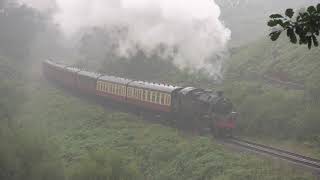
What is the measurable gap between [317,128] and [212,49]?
11.2 meters

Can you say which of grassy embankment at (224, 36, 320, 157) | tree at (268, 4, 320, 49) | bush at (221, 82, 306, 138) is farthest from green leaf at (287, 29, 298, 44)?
bush at (221, 82, 306, 138)

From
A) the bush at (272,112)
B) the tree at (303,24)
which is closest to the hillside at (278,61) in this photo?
the bush at (272,112)

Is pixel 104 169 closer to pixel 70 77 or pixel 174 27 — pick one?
pixel 174 27

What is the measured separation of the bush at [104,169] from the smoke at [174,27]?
14.6 m

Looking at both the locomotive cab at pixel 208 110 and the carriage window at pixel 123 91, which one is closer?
the locomotive cab at pixel 208 110

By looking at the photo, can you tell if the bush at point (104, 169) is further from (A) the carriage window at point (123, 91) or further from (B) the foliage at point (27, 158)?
(A) the carriage window at point (123, 91)

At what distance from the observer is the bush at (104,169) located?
17.8 meters

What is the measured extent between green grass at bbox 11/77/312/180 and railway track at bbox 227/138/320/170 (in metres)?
1.00

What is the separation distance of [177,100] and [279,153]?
22.1 ft

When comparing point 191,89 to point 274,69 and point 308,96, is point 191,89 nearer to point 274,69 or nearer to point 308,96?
point 308,96

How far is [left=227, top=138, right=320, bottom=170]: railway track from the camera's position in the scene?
19.5 metres

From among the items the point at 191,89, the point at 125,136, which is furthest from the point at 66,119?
the point at 191,89

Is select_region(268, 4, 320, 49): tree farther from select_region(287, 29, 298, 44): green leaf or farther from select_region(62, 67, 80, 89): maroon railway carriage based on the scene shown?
select_region(62, 67, 80, 89): maroon railway carriage

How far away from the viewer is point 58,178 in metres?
18.6
